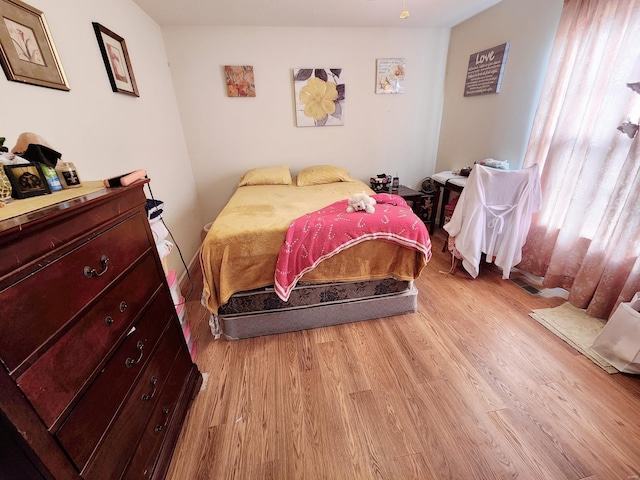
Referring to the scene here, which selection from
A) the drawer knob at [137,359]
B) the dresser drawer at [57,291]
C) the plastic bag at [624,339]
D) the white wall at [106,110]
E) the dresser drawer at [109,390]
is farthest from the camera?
the plastic bag at [624,339]

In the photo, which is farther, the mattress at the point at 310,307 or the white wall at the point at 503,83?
the white wall at the point at 503,83

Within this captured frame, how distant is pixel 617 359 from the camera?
4.78ft

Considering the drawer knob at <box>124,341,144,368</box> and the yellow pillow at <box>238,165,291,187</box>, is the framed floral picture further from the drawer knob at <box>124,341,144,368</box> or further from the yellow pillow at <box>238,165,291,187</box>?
the drawer knob at <box>124,341,144,368</box>

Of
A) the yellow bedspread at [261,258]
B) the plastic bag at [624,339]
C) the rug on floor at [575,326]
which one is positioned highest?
the yellow bedspread at [261,258]

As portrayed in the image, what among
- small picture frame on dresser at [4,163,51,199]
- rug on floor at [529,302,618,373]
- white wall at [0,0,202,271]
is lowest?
rug on floor at [529,302,618,373]

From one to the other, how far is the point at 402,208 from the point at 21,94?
2.05 m

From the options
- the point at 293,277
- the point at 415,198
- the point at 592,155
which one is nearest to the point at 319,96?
the point at 415,198

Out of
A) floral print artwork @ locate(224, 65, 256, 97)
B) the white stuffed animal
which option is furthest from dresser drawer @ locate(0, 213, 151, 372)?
floral print artwork @ locate(224, 65, 256, 97)

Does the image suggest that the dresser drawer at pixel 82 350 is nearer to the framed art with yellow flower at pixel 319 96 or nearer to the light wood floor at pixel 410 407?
the light wood floor at pixel 410 407

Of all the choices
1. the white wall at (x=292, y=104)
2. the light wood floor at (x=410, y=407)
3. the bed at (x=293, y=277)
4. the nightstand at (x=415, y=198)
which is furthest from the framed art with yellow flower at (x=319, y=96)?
the light wood floor at (x=410, y=407)

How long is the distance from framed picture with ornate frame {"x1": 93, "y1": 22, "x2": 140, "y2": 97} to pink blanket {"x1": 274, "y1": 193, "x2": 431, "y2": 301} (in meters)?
1.52

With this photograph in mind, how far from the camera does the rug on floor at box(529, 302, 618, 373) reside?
1.53m

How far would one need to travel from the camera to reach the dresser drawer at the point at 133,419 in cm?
74

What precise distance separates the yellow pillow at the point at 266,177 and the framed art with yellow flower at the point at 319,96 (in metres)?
0.67
